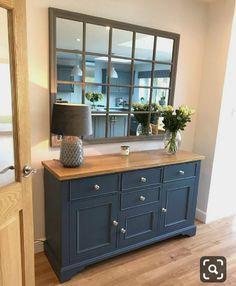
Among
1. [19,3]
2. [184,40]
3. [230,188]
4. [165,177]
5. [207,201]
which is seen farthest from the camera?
[230,188]

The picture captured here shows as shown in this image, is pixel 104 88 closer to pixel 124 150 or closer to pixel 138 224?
pixel 124 150

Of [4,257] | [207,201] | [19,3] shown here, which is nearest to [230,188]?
[207,201]

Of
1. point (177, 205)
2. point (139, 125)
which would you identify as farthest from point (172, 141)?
point (177, 205)

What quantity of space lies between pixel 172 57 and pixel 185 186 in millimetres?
1343

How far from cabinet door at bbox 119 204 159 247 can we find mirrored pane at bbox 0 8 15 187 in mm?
1072

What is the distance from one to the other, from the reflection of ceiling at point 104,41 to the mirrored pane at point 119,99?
0.32m

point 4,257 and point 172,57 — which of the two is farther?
point 172,57

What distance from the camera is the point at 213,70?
2746 mm

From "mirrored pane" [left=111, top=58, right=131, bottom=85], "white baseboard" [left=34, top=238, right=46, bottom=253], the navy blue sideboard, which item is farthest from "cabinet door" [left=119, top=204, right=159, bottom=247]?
"mirrored pane" [left=111, top=58, right=131, bottom=85]

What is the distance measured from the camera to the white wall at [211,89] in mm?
2611

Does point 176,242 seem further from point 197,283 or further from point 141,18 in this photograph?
point 141,18

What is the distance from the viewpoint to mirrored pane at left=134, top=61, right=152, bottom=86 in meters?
2.45

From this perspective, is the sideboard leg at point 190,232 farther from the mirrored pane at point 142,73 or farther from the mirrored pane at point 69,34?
the mirrored pane at point 69,34

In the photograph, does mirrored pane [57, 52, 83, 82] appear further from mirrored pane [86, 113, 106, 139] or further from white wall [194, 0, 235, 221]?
white wall [194, 0, 235, 221]
